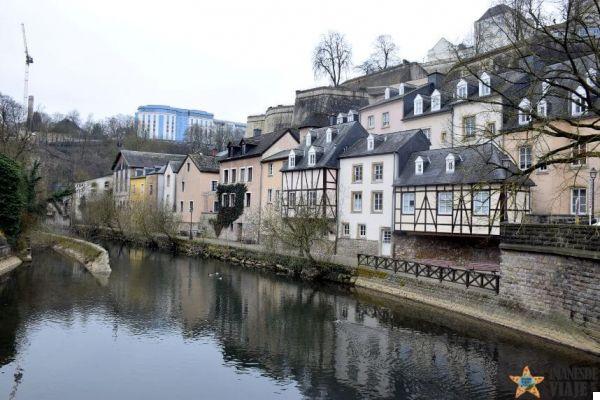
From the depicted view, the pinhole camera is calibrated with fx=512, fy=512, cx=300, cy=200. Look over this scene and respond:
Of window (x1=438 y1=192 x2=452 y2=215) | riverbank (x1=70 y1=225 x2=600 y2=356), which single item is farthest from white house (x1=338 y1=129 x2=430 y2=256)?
riverbank (x1=70 y1=225 x2=600 y2=356)

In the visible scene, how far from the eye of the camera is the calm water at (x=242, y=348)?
37.8ft

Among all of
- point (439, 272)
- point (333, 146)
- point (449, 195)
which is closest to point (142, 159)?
point (333, 146)

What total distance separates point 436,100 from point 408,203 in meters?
7.78

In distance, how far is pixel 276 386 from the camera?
11.7 metres

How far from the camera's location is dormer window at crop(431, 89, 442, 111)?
2972cm

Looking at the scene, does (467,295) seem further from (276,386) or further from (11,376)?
(11,376)

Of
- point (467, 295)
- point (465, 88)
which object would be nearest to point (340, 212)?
point (465, 88)

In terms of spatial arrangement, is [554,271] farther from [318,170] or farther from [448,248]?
[318,170]

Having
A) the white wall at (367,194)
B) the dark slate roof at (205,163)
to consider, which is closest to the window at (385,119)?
the white wall at (367,194)

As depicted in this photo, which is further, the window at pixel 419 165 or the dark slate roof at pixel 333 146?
the dark slate roof at pixel 333 146

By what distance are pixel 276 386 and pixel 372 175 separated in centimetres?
1791

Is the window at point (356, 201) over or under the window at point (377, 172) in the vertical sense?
under

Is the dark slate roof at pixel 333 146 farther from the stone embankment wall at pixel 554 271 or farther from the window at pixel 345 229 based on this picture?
the stone embankment wall at pixel 554 271

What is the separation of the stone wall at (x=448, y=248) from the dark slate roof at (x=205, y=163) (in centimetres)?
2482
